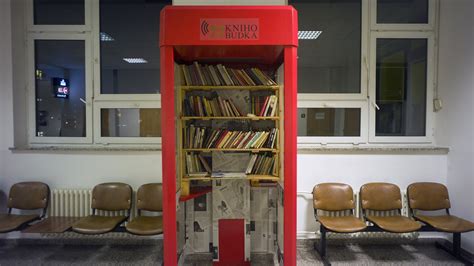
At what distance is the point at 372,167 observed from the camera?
3.40 metres

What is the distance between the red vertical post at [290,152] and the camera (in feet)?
6.95

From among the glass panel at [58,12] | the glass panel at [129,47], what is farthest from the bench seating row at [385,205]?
the glass panel at [58,12]

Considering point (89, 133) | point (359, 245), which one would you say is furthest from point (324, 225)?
point (89, 133)

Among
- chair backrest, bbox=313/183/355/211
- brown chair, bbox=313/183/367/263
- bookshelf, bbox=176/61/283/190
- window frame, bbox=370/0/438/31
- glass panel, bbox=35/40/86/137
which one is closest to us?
bookshelf, bbox=176/61/283/190

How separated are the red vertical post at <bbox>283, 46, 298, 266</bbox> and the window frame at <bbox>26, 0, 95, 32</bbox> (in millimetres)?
2815

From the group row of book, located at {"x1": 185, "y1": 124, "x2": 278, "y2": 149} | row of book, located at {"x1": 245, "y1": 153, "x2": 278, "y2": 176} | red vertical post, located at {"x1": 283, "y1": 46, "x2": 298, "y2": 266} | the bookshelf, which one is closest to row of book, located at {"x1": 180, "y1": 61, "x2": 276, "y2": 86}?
the bookshelf

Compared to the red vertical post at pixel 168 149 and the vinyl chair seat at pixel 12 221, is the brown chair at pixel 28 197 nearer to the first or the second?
the vinyl chair seat at pixel 12 221

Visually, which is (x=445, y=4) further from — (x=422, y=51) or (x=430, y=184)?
(x=430, y=184)

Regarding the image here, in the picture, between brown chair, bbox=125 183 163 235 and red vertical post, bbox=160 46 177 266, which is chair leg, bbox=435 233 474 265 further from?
brown chair, bbox=125 183 163 235

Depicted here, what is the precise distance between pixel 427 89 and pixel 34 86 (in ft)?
16.9

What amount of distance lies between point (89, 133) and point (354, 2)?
12.6ft

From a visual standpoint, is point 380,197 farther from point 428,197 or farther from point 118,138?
point 118,138

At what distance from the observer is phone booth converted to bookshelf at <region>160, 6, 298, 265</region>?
2.04 meters

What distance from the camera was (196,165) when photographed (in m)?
2.80
